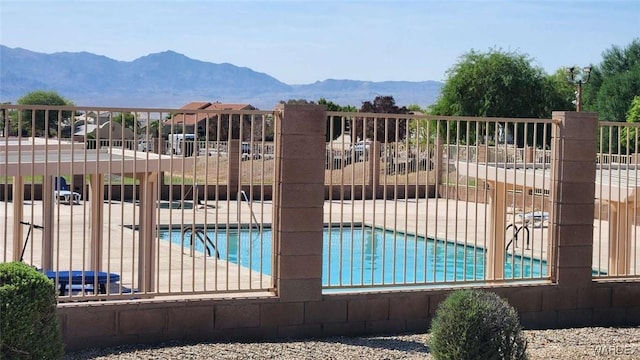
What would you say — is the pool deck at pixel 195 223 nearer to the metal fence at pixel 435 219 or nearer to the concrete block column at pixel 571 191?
the metal fence at pixel 435 219

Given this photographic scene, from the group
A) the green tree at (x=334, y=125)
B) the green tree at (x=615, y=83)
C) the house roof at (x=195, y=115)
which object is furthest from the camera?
the green tree at (x=615, y=83)

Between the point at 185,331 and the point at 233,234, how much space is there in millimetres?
13960

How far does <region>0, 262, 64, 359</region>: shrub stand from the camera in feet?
18.6

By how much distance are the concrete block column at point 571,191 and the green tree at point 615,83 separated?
178 feet

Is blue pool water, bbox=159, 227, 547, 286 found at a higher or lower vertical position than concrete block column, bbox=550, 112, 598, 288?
lower

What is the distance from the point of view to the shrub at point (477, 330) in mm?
6648

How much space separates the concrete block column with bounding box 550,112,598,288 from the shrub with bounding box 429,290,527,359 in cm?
326

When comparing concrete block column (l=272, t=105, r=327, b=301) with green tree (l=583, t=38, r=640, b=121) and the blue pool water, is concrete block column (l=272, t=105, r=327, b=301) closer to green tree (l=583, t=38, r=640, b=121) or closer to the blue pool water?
the blue pool water

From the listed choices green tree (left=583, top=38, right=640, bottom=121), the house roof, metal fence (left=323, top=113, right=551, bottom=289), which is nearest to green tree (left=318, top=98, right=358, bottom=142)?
metal fence (left=323, top=113, right=551, bottom=289)

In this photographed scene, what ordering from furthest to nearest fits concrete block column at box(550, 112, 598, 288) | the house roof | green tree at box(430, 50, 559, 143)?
green tree at box(430, 50, 559, 143)
concrete block column at box(550, 112, 598, 288)
the house roof

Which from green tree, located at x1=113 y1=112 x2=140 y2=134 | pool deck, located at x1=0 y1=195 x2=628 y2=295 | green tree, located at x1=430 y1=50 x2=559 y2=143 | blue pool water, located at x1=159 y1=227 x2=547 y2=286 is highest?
green tree, located at x1=430 y1=50 x2=559 y2=143

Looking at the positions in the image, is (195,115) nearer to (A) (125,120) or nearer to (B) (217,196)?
(B) (217,196)

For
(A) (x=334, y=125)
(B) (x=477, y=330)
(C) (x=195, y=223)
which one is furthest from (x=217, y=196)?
(A) (x=334, y=125)

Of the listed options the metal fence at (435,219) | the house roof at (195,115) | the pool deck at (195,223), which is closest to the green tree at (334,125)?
the metal fence at (435,219)
